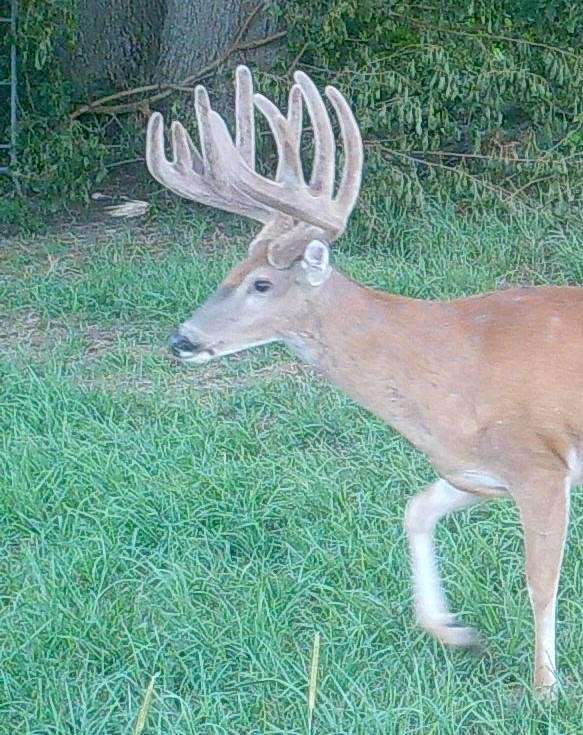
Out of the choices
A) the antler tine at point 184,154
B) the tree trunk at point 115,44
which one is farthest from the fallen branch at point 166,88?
the antler tine at point 184,154

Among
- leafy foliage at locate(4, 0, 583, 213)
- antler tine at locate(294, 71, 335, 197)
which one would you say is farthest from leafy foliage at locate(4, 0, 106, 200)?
antler tine at locate(294, 71, 335, 197)

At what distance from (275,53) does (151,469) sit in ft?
14.0

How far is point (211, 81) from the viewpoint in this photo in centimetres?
870

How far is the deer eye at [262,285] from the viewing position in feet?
12.1

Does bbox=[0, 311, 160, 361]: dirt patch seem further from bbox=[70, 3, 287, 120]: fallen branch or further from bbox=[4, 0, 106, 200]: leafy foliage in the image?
bbox=[70, 3, 287, 120]: fallen branch

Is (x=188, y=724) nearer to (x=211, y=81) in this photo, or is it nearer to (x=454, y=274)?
(x=454, y=274)

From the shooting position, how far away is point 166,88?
8.74 m

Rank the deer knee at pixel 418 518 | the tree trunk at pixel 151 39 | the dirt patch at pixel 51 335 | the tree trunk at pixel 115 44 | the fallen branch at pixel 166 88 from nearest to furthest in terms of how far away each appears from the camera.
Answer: the deer knee at pixel 418 518, the dirt patch at pixel 51 335, the fallen branch at pixel 166 88, the tree trunk at pixel 151 39, the tree trunk at pixel 115 44

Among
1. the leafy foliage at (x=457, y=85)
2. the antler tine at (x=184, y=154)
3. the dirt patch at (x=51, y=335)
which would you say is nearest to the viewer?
the antler tine at (x=184, y=154)

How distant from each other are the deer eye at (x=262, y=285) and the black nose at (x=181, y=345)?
22 centimetres

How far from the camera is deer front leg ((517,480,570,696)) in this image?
352cm

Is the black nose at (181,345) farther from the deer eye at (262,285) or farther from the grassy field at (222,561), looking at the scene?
the grassy field at (222,561)

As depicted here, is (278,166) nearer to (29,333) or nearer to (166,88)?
(29,333)

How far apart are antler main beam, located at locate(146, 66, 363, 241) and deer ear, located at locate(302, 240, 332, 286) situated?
0.27 ft
